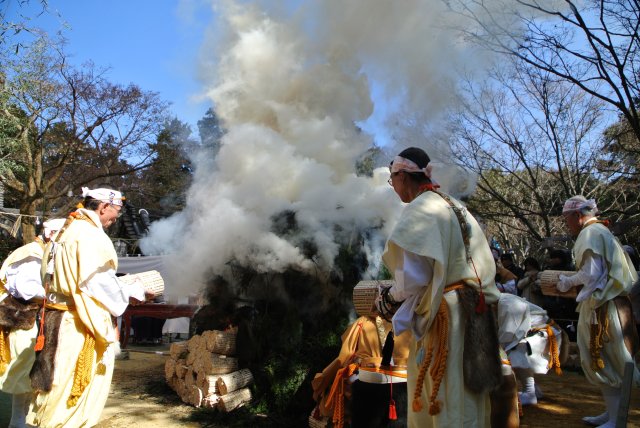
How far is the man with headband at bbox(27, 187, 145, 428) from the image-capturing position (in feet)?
11.9

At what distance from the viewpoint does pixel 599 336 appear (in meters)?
4.79

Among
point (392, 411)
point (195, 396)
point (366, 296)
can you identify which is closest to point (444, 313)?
point (392, 411)

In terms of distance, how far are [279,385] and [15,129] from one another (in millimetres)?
12258

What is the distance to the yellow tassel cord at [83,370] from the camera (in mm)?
3619

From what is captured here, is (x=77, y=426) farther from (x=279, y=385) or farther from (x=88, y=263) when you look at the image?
(x=279, y=385)

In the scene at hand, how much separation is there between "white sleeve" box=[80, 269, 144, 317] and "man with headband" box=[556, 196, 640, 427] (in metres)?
3.71

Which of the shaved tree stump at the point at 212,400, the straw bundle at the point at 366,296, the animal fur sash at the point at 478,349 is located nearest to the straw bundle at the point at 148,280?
the straw bundle at the point at 366,296

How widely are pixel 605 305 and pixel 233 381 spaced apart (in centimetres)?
376

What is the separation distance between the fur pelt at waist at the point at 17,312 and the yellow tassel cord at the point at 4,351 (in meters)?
0.12

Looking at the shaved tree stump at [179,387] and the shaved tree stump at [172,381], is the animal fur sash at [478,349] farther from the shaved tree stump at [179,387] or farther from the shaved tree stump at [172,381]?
the shaved tree stump at [172,381]

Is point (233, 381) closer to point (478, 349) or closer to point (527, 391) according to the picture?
point (527, 391)

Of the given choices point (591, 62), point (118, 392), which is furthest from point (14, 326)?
point (591, 62)

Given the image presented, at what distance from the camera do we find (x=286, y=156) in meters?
6.38

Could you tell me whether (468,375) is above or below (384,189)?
below
